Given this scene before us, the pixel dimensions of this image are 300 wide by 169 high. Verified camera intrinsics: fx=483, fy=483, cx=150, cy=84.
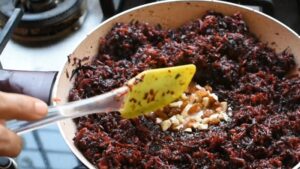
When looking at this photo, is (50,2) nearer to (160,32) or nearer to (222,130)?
(160,32)

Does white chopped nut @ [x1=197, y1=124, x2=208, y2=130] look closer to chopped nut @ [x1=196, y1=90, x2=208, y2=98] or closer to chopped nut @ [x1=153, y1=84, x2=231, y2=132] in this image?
chopped nut @ [x1=153, y1=84, x2=231, y2=132]

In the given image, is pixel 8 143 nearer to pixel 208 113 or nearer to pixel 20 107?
pixel 20 107

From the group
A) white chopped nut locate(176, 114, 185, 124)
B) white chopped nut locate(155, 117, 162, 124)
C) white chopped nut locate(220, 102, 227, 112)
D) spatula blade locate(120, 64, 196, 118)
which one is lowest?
white chopped nut locate(155, 117, 162, 124)

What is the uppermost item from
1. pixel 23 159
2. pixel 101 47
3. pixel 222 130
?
pixel 101 47

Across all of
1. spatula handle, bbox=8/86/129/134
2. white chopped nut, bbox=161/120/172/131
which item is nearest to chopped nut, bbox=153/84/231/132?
white chopped nut, bbox=161/120/172/131

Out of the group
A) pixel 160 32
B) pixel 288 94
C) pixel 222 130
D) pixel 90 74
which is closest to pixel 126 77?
pixel 90 74
